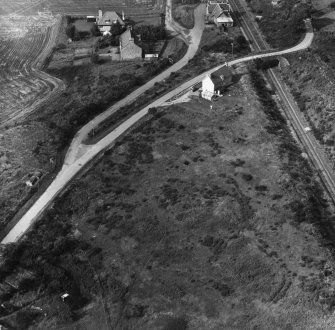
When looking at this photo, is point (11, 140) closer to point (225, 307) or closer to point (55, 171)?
point (55, 171)

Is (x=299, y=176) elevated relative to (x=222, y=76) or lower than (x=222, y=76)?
lower

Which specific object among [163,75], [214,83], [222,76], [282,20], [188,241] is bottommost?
[282,20]

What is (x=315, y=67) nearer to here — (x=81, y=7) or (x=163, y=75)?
(x=163, y=75)

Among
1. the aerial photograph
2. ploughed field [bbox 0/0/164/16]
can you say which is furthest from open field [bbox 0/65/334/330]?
ploughed field [bbox 0/0/164/16]

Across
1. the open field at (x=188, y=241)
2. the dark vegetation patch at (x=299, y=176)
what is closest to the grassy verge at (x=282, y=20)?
the dark vegetation patch at (x=299, y=176)

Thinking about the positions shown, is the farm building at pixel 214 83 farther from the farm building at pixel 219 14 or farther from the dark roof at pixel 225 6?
the dark roof at pixel 225 6

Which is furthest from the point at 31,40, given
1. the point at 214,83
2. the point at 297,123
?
the point at 297,123
